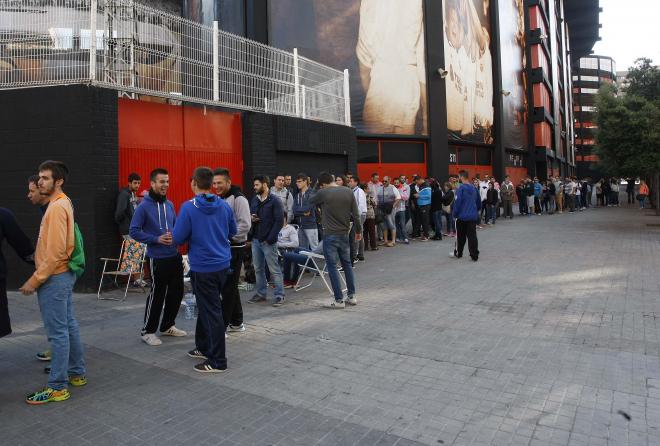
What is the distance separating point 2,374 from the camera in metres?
4.71

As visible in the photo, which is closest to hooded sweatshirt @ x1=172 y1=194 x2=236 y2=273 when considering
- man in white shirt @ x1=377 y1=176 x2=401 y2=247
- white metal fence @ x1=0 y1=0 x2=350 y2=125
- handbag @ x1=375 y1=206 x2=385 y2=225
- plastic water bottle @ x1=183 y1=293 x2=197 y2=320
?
plastic water bottle @ x1=183 y1=293 x2=197 y2=320

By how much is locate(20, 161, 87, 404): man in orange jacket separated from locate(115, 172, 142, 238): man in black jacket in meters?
3.93

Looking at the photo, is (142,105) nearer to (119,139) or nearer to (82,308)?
(119,139)

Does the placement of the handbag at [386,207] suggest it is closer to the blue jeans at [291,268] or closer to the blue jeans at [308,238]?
the blue jeans at [308,238]

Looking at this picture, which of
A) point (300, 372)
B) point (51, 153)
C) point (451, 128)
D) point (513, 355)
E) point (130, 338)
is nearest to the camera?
point (300, 372)

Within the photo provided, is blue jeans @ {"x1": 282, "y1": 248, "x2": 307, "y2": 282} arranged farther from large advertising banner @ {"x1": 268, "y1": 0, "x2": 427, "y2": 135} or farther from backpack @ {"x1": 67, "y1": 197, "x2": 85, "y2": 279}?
large advertising banner @ {"x1": 268, "y1": 0, "x2": 427, "y2": 135}

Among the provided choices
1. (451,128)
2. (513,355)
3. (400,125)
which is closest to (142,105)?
(513,355)

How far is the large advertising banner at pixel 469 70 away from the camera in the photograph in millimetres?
22969

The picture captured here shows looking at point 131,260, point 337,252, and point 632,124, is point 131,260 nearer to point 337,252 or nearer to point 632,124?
point 337,252

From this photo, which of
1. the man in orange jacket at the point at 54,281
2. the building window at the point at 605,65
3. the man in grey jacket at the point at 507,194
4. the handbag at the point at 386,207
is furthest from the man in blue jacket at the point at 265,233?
the building window at the point at 605,65

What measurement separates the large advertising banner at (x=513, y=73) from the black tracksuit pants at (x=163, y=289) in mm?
25354

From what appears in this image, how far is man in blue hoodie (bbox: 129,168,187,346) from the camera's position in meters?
5.54

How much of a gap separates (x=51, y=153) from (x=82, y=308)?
2638 mm

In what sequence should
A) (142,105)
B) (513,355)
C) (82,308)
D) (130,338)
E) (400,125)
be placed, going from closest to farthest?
(513,355)
(130,338)
(82,308)
(142,105)
(400,125)
